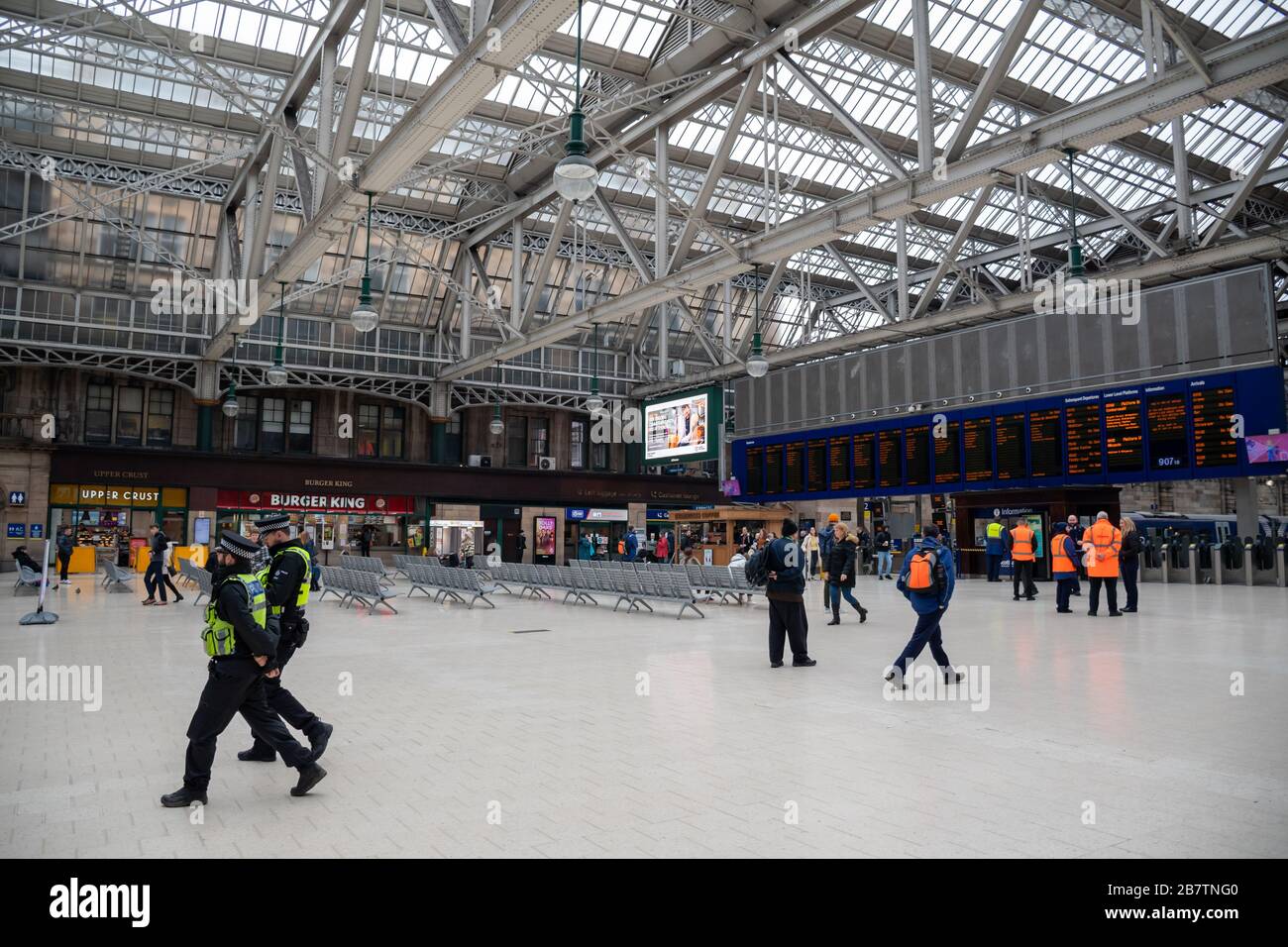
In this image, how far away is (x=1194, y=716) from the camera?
629cm

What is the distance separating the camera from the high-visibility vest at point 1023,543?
15.8 meters

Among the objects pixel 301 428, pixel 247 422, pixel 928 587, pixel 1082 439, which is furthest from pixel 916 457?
pixel 247 422

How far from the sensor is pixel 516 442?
38.1m

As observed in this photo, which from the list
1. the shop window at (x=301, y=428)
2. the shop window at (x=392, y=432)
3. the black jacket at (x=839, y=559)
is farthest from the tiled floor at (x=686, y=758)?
the shop window at (x=392, y=432)

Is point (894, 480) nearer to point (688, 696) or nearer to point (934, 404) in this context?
point (934, 404)

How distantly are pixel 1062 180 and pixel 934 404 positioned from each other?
1038 centimetres

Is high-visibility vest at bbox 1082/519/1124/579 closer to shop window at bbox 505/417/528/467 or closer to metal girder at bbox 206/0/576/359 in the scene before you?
metal girder at bbox 206/0/576/359

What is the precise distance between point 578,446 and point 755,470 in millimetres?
10999

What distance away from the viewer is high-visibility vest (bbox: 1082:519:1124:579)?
13.2m

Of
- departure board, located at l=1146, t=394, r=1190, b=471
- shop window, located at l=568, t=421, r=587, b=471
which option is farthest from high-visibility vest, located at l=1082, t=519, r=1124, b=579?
shop window, located at l=568, t=421, r=587, b=471

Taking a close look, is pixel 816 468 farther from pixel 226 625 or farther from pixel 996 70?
pixel 226 625

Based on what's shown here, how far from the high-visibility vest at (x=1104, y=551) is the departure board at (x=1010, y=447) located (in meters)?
10.0

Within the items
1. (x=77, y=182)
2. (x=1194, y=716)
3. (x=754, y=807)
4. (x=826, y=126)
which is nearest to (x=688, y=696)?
(x=754, y=807)
